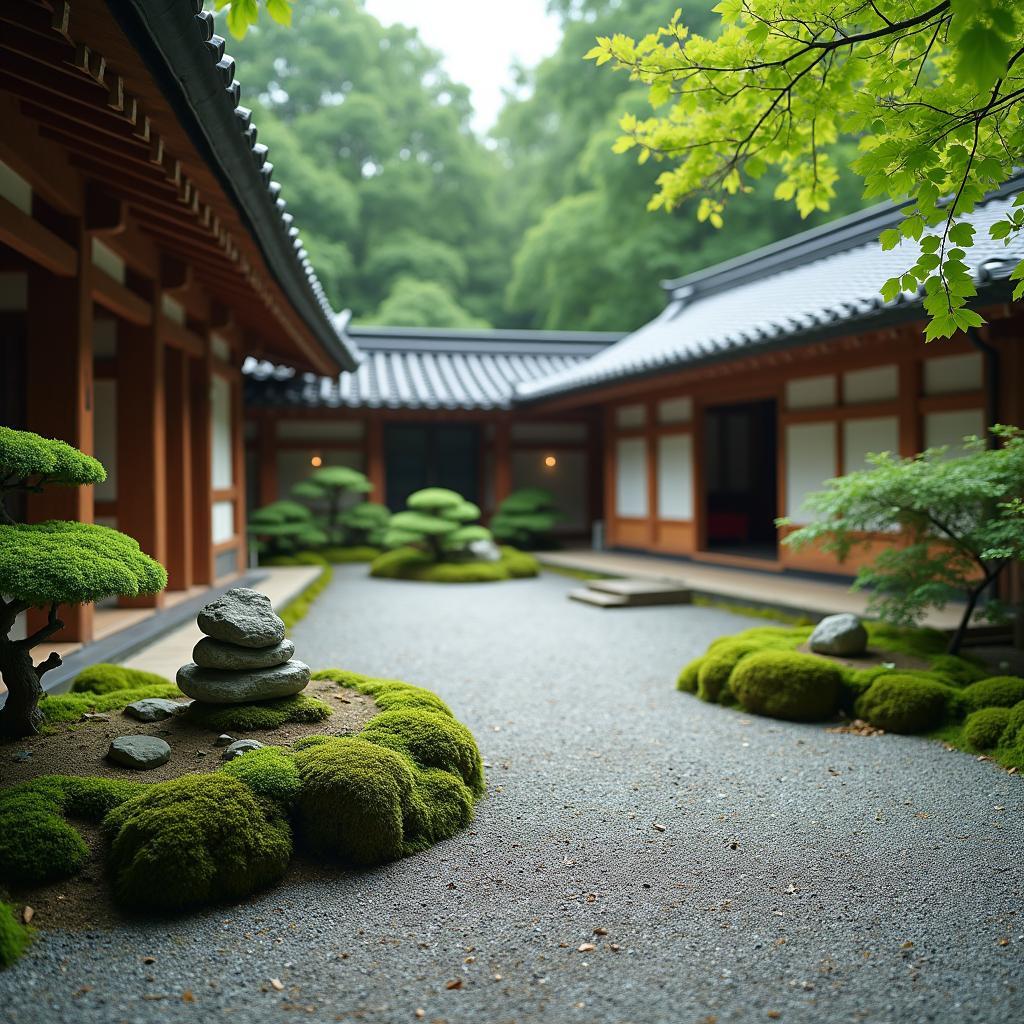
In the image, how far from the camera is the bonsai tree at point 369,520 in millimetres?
14922

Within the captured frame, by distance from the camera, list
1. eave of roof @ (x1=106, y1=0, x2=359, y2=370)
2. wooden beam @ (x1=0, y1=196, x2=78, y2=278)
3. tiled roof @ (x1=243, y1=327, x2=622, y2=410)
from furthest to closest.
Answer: tiled roof @ (x1=243, y1=327, x2=622, y2=410) < wooden beam @ (x1=0, y1=196, x2=78, y2=278) < eave of roof @ (x1=106, y1=0, x2=359, y2=370)

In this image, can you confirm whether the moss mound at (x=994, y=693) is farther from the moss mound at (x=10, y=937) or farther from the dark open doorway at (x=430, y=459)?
the dark open doorway at (x=430, y=459)

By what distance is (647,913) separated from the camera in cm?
293

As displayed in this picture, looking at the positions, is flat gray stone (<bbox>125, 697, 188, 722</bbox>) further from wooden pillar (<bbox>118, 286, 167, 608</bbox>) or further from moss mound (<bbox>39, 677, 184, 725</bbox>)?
wooden pillar (<bbox>118, 286, 167, 608</bbox>)

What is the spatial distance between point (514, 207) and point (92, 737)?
3000cm

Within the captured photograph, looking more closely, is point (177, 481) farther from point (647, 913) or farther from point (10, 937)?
point (647, 913)

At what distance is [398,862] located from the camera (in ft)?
10.9

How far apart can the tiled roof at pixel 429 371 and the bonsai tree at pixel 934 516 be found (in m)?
9.65

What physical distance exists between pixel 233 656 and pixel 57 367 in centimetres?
267

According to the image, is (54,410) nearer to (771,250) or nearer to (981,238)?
(981,238)

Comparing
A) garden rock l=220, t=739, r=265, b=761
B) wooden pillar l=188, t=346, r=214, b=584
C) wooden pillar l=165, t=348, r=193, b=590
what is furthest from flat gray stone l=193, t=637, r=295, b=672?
wooden pillar l=188, t=346, r=214, b=584

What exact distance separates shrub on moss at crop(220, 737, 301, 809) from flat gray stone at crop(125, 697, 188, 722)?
2.30 feet

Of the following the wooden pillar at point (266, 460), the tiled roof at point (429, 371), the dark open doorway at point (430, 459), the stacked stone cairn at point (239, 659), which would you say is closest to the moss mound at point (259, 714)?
the stacked stone cairn at point (239, 659)

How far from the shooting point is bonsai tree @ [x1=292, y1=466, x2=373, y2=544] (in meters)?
14.4
